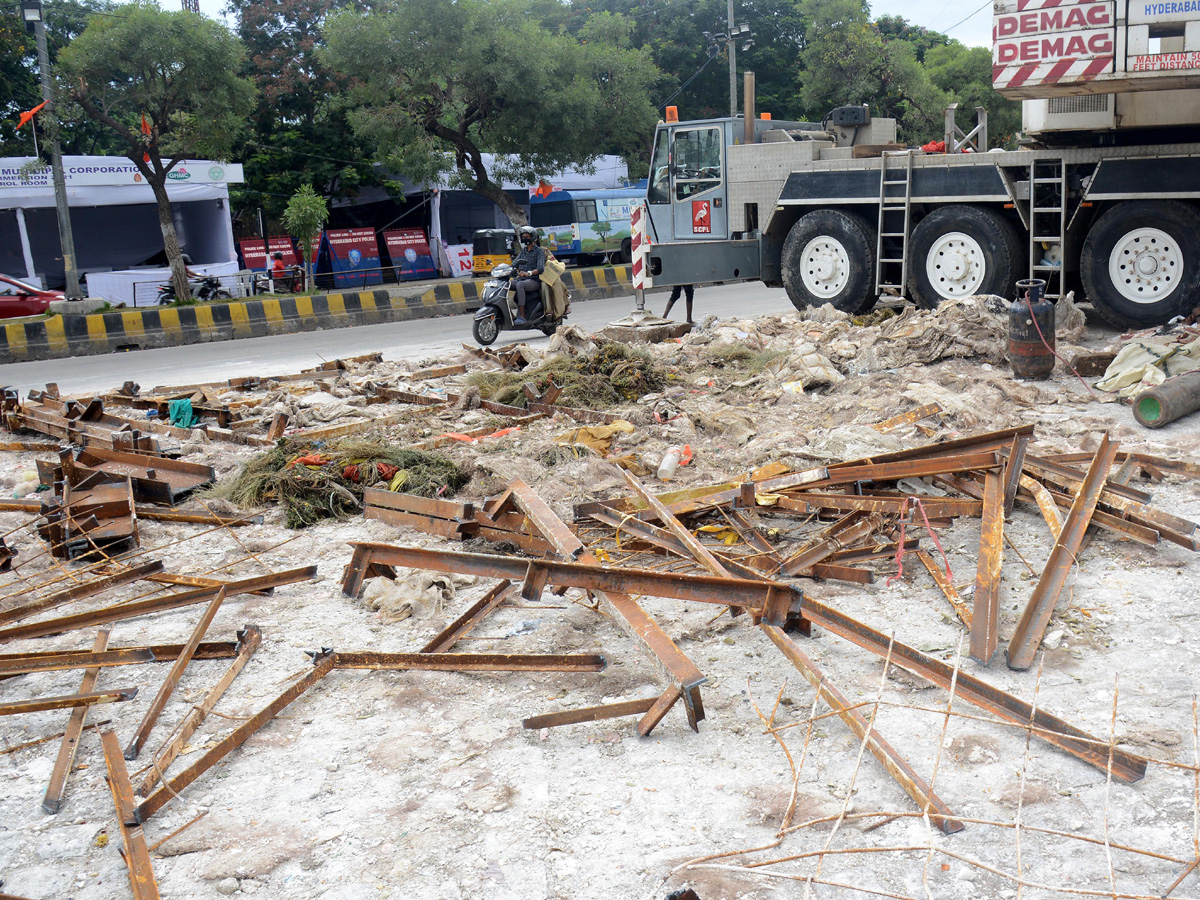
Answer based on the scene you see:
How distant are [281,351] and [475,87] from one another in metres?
10.1

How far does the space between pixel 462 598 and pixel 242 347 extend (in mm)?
10950

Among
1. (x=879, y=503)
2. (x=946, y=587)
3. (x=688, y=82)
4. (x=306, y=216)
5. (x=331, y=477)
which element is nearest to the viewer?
(x=946, y=587)

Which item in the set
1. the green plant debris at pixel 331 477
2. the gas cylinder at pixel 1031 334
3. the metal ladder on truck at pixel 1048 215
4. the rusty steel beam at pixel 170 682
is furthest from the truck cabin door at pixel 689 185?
the rusty steel beam at pixel 170 682

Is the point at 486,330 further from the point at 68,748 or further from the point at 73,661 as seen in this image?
the point at 68,748

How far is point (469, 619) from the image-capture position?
13.3 ft

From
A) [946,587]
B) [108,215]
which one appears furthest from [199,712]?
[108,215]

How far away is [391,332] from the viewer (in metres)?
15.2

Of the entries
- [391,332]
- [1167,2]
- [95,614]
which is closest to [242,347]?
[391,332]

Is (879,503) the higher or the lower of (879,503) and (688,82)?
the lower

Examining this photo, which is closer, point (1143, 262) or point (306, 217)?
point (1143, 262)

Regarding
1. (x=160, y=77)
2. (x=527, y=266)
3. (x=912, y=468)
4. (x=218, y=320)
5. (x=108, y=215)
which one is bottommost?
(x=912, y=468)

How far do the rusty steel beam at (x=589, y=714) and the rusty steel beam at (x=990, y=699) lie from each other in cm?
74

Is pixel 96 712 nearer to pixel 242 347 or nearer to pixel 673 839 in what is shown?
pixel 673 839

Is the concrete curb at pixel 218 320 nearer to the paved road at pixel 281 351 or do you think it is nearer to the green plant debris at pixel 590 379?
Answer: the paved road at pixel 281 351
